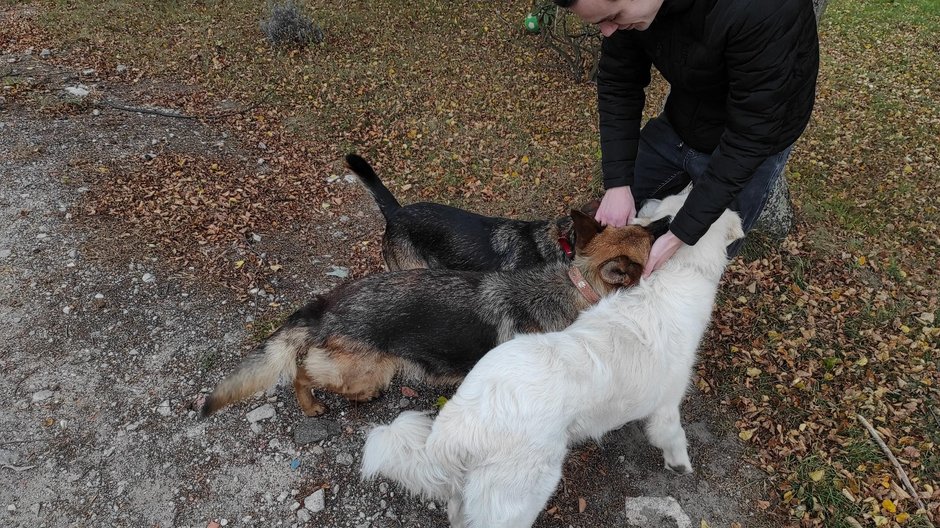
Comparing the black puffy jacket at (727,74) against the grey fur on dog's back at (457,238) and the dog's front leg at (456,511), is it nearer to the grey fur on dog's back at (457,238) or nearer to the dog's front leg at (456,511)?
the grey fur on dog's back at (457,238)

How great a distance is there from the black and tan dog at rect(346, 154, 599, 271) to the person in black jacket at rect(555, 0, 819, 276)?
643 millimetres

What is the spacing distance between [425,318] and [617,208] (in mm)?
1476

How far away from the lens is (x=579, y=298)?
342 cm

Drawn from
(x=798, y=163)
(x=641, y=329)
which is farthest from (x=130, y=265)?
(x=798, y=163)

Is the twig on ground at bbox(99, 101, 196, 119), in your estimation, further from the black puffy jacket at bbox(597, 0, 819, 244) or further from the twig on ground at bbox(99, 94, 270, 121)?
the black puffy jacket at bbox(597, 0, 819, 244)

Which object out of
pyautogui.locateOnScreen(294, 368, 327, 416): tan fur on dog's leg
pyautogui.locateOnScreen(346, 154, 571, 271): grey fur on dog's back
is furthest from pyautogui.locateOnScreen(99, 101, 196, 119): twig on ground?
pyautogui.locateOnScreen(294, 368, 327, 416): tan fur on dog's leg

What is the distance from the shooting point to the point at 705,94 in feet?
10.0

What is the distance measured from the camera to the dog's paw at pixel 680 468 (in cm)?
349

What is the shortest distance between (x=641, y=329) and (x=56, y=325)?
4.75m

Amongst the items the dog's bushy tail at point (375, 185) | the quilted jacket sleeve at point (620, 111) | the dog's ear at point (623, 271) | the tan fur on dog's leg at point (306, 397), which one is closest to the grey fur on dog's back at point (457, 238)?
the dog's bushy tail at point (375, 185)

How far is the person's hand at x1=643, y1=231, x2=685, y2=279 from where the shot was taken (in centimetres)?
294

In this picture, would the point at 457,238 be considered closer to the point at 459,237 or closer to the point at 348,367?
the point at 459,237

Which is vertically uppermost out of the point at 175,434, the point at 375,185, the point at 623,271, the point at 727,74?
the point at 727,74

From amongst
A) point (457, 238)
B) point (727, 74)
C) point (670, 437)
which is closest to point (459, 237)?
point (457, 238)
